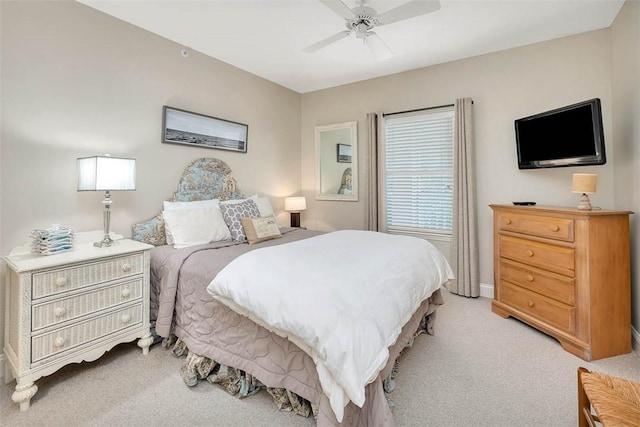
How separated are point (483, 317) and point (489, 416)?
1.44m

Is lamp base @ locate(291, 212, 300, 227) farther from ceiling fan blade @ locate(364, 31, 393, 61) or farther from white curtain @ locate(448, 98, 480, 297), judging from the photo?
ceiling fan blade @ locate(364, 31, 393, 61)

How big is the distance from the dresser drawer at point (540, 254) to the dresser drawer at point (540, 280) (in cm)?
5

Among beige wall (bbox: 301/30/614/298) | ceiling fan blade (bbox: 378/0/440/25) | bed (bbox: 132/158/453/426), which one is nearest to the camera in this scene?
bed (bbox: 132/158/453/426)

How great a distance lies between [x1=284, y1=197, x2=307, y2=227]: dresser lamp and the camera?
4297 millimetres

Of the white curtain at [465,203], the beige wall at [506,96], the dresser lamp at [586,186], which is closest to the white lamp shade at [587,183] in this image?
the dresser lamp at [586,186]

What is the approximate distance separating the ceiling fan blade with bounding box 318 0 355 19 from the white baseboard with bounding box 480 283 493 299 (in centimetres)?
310

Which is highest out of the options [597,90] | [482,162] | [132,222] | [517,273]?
[597,90]

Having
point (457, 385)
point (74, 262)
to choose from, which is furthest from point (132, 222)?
point (457, 385)

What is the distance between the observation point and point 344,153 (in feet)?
14.4

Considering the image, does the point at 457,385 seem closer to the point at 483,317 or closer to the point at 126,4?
the point at 483,317

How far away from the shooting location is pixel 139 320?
2227mm

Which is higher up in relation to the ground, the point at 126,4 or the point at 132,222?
the point at 126,4

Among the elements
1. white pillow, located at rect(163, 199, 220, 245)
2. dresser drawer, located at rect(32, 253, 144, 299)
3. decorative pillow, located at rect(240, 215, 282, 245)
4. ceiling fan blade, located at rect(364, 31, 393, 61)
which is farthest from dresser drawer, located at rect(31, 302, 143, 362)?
ceiling fan blade, located at rect(364, 31, 393, 61)

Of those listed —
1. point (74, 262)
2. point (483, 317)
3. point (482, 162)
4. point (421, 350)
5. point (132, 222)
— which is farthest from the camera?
point (482, 162)
